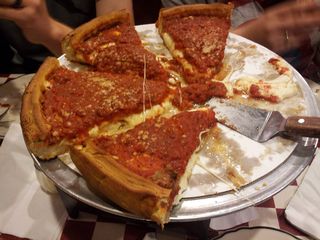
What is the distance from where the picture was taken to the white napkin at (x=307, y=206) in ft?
3.12

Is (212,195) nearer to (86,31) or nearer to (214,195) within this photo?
(214,195)

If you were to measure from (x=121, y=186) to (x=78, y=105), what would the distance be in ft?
1.00

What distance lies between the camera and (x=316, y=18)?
1196 millimetres

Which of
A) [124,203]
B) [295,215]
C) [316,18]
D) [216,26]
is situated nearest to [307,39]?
[316,18]

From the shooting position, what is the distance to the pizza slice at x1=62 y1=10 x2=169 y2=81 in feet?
3.52

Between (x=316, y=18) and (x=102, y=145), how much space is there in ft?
2.57

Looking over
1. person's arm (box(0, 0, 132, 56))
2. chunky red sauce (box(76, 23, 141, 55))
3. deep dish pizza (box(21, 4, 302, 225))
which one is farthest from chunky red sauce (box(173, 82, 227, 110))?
person's arm (box(0, 0, 132, 56))

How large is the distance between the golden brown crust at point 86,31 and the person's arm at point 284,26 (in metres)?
0.40

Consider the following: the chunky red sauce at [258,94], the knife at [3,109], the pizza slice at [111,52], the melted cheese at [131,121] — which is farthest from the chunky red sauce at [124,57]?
the knife at [3,109]

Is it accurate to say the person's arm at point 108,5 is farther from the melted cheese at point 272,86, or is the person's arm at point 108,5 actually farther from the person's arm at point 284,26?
the melted cheese at point 272,86

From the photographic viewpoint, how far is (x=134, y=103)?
38.2 inches

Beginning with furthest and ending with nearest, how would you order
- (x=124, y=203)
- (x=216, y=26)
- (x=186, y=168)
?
1. (x=216, y=26)
2. (x=186, y=168)
3. (x=124, y=203)

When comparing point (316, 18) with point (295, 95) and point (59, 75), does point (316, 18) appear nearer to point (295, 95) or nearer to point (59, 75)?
point (295, 95)

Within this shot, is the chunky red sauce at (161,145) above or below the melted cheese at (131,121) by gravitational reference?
above
